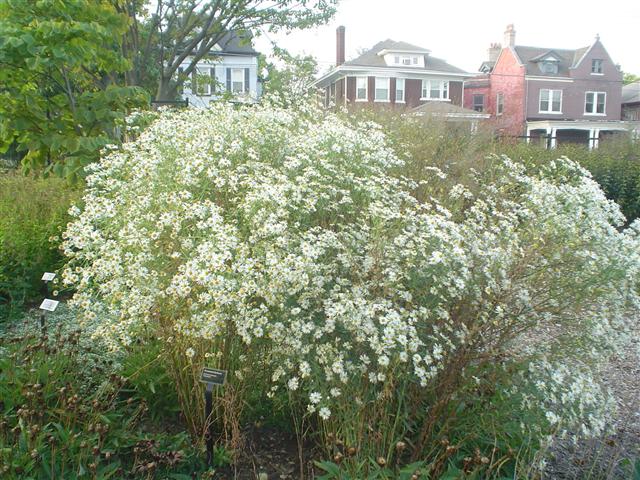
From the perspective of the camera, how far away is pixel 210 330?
104 inches

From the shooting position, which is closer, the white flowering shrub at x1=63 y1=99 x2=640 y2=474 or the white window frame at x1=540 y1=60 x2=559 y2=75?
the white flowering shrub at x1=63 y1=99 x2=640 y2=474

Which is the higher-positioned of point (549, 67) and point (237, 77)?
point (549, 67)

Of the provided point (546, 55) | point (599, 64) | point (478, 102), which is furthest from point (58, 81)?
point (599, 64)

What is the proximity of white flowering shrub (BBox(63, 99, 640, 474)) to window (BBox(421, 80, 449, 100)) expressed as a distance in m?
30.6

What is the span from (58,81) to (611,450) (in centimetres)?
665

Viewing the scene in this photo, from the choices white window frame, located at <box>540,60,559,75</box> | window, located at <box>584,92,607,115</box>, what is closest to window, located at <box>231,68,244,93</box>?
white window frame, located at <box>540,60,559,75</box>

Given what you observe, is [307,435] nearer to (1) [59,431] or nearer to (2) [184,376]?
(2) [184,376]

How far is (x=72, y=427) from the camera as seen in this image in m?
2.87

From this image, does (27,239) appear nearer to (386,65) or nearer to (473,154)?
(473,154)

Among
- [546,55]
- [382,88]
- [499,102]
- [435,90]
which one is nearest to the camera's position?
[382,88]

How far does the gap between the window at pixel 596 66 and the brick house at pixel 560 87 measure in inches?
2.3

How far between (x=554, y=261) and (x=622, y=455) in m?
1.17

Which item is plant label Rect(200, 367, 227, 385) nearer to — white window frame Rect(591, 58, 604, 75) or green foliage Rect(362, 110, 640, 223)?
green foliage Rect(362, 110, 640, 223)

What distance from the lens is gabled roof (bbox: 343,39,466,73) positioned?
105ft
